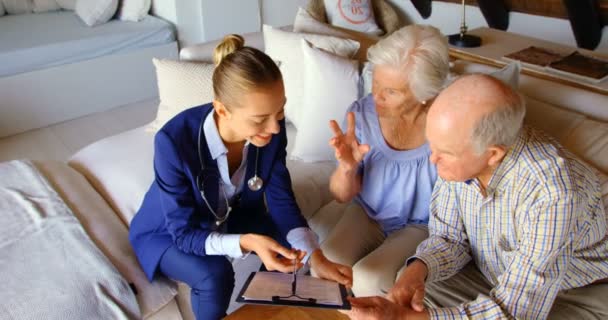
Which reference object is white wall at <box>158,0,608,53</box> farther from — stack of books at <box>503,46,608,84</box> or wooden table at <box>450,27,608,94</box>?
stack of books at <box>503,46,608,84</box>

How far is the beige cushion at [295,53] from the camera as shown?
209 centimetres

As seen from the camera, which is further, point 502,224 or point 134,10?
point 134,10

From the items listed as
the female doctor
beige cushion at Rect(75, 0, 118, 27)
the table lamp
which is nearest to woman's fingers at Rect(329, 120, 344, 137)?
the female doctor

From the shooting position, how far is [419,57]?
137 centimetres

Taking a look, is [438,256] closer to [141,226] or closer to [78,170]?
[141,226]

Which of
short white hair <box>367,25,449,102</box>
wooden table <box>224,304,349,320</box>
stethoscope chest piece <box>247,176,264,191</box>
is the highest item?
short white hair <box>367,25,449,102</box>

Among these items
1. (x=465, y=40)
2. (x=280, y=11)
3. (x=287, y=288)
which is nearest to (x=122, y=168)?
(x=287, y=288)

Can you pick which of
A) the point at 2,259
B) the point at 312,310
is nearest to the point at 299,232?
the point at 312,310

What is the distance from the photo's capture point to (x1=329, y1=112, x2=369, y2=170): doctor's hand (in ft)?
4.62

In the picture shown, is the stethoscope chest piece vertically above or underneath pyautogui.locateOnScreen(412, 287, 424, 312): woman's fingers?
above

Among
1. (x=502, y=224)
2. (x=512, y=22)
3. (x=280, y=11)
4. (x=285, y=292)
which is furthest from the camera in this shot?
(x=280, y=11)

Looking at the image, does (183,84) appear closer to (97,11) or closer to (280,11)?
(97,11)

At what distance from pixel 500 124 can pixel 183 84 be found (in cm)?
147

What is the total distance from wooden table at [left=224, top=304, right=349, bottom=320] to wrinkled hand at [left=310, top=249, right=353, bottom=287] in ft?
0.27
